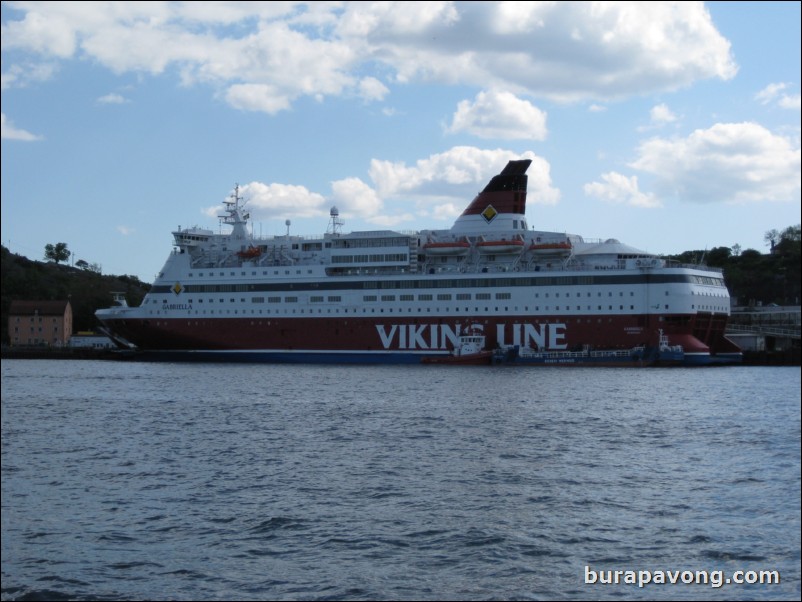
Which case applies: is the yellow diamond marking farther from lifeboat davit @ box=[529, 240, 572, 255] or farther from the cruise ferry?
lifeboat davit @ box=[529, 240, 572, 255]

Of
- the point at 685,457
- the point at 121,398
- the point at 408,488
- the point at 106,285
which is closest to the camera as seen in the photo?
the point at 408,488

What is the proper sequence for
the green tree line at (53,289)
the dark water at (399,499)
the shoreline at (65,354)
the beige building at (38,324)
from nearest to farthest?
the dark water at (399,499), the shoreline at (65,354), the beige building at (38,324), the green tree line at (53,289)

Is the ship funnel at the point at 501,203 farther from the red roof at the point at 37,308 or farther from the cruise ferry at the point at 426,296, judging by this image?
the red roof at the point at 37,308

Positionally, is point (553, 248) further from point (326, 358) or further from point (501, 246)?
point (326, 358)

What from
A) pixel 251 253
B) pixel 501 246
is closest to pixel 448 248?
pixel 501 246

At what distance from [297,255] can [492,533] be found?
5194cm

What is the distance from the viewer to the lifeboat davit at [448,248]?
61.5 m

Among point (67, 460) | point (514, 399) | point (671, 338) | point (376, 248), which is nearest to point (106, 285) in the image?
point (376, 248)

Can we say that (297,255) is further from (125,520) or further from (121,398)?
(125,520)

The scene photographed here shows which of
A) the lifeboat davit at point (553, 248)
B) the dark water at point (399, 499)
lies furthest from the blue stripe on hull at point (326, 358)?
the dark water at point (399, 499)

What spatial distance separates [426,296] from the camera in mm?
60094

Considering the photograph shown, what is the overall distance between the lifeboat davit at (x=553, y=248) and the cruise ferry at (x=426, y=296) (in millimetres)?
67

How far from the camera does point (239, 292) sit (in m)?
64.8

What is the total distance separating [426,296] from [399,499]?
42.9 meters
